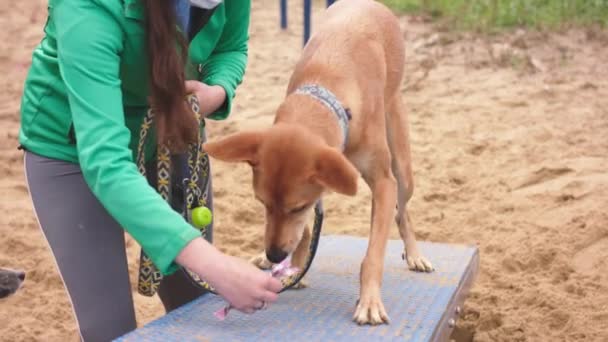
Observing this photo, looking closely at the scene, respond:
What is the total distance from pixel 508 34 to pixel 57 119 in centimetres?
743

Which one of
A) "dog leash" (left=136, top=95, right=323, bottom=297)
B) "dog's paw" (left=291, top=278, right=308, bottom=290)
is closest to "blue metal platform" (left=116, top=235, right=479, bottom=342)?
"dog's paw" (left=291, top=278, right=308, bottom=290)

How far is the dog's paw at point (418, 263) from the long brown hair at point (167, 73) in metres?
1.50

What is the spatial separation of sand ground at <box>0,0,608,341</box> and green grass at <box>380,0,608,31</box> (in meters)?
0.33

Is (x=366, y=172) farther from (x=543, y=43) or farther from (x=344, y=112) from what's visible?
(x=543, y=43)

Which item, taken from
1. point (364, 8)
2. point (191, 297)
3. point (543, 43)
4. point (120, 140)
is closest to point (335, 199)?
point (364, 8)

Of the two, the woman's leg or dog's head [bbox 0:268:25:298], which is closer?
the woman's leg

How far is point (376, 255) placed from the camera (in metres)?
3.04

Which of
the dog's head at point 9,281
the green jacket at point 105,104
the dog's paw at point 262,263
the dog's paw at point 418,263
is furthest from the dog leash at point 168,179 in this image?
the dog's head at point 9,281

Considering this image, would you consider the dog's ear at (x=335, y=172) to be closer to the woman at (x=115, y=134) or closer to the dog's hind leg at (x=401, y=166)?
the woman at (x=115, y=134)

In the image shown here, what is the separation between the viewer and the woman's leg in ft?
8.67

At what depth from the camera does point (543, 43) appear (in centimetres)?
864

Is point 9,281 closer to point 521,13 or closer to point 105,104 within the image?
point 105,104

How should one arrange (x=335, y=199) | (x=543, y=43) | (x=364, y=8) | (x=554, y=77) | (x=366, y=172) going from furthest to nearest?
(x=543, y=43) < (x=554, y=77) < (x=335, y=199) < (x=364, y=8) < (x=366, y=172)

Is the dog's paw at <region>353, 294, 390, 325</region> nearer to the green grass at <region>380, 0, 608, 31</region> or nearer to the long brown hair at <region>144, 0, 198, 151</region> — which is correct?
the long brown hair at <region>144, 0, 198, 151</region>
